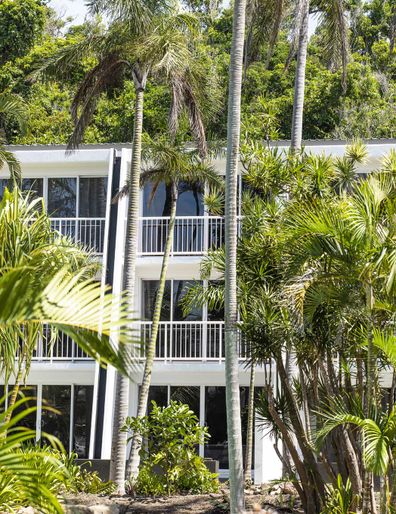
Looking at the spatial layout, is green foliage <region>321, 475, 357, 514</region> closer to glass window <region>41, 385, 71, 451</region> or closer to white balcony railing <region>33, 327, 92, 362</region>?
white balcony railing <region>33, 327, 92, 362</region>

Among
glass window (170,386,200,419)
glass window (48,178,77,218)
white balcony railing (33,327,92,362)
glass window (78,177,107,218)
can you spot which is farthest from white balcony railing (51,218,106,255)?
glass window (170,386,200,419)

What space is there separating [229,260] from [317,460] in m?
3.78

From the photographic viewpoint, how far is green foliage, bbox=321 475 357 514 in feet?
48.1

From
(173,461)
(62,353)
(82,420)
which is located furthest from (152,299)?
(173,461)

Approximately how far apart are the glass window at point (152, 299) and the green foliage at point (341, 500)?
10993 mm

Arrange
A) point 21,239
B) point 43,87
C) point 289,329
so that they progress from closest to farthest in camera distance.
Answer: point 21,239, point 289,329, point 43,87

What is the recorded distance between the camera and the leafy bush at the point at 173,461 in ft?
58.5

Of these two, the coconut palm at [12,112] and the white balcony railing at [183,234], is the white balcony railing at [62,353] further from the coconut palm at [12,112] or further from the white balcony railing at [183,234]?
the coconut palm at [12,112]

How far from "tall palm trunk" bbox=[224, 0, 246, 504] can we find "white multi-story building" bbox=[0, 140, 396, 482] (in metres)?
7.98

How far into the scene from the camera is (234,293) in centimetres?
1598

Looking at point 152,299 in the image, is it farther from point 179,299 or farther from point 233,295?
point 233,295

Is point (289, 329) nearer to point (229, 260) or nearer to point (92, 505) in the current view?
point (229, 260)

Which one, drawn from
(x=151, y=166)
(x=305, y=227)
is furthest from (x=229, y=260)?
(x=151, y=166)

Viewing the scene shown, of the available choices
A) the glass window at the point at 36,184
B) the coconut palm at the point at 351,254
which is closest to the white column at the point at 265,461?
the glass window at the point at 36,184
